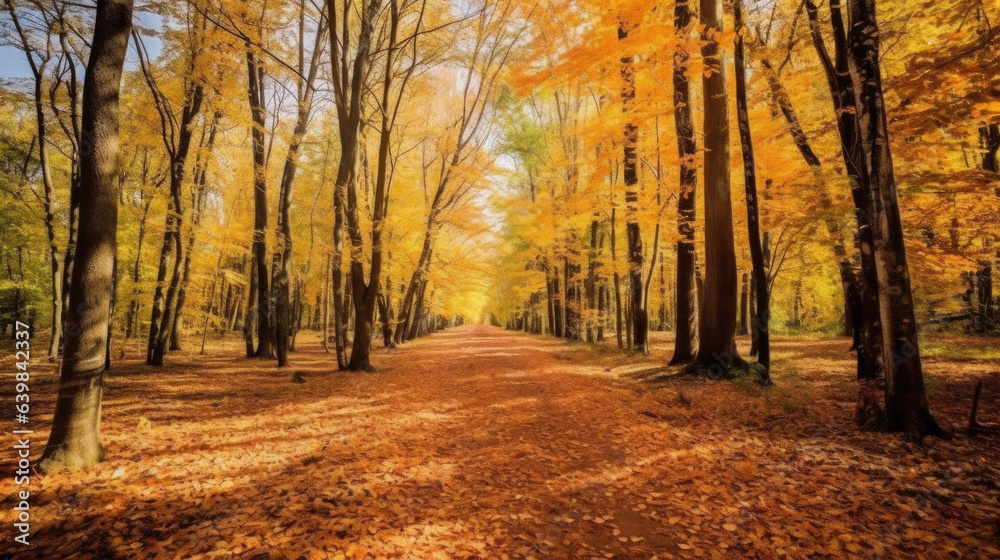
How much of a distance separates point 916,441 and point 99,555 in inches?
323

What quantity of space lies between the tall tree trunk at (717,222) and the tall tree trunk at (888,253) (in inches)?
161

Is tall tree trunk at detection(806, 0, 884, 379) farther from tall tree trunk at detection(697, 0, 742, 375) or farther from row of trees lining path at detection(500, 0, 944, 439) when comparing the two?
tall tree trunk at detection(697, 0, 742, 375)

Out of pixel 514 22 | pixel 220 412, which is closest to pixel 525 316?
pixel 514 22

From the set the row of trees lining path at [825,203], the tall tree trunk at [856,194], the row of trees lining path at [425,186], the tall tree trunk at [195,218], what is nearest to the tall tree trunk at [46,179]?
the row of trees lining path at [425,186]

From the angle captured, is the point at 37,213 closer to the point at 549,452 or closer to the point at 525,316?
the point at 549,452

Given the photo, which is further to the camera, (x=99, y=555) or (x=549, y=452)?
(x=549, y=452)

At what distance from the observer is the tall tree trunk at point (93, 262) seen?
4230 mm

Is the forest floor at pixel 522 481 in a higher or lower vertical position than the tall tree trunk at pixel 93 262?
lower

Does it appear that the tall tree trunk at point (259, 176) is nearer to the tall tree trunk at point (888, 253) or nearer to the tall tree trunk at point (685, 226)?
the tall tree trunk at point (685, 226)

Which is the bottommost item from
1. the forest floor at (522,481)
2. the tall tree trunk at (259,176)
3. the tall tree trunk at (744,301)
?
the forest floor at (522,481)

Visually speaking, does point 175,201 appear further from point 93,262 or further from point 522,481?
point 522,481

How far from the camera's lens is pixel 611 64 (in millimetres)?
11000

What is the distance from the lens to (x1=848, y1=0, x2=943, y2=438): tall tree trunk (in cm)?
476

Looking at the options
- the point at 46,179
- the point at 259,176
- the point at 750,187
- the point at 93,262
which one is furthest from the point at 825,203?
the point at 46,179
